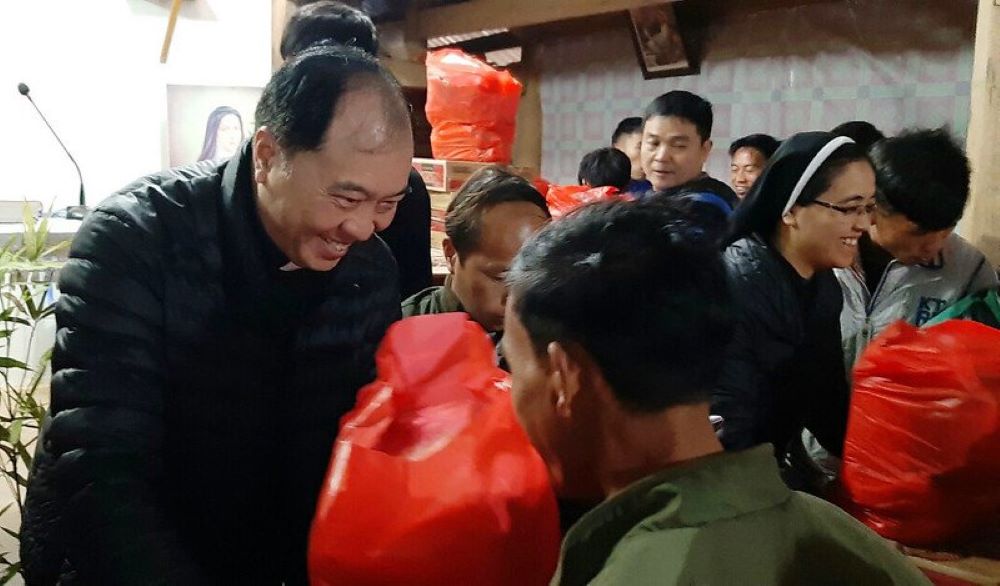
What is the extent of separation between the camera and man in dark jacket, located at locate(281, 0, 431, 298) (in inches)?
76.6

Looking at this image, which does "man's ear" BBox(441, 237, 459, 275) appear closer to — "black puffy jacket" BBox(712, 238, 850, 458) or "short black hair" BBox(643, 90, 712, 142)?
"black puffy jacket" BBox(712, 238, 850, 458)

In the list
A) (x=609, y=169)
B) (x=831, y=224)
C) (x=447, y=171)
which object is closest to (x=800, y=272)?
(x=831, y=224)

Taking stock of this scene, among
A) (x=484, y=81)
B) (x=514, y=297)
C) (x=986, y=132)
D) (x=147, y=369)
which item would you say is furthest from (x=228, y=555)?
(x=484, y=81)

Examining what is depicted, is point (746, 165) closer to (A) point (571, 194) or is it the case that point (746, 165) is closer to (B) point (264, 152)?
(A) point (571, 194)

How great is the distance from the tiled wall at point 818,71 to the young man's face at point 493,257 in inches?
82.8

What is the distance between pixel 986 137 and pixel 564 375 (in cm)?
201

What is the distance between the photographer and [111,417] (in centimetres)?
102

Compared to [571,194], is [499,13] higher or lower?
higher

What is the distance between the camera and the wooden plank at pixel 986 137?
89.6 inches

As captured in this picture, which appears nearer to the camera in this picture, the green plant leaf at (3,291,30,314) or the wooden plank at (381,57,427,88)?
the green plant leaf at (3,291,30,314)

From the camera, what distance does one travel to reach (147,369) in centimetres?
107

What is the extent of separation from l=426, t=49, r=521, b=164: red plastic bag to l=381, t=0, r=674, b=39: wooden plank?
404mm

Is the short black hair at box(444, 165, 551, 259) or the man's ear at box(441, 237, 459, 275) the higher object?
the short black hair at box(444, 165, 551, 259)

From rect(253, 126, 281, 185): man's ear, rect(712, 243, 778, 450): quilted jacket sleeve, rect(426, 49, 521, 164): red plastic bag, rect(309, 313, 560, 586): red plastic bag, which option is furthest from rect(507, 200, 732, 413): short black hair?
rect(426, 49, 521, 164): red plastic bag
